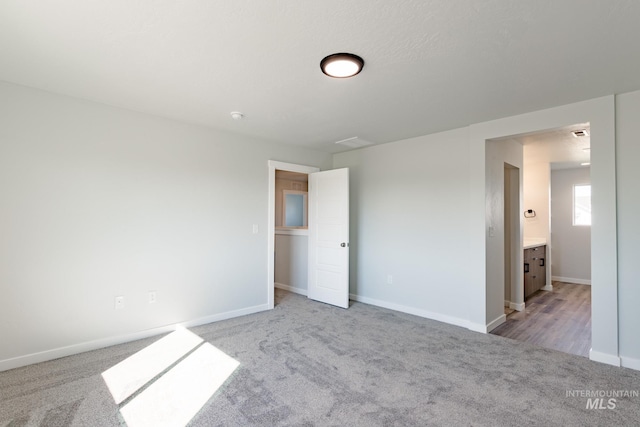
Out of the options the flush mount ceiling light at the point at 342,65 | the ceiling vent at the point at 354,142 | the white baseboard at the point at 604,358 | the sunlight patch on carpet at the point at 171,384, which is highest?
the flush mount ceiling light at the point at 342,65

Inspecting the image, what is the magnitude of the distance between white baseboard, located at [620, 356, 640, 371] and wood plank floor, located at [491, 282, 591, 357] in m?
0.26

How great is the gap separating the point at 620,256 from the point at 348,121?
2815 millimetres

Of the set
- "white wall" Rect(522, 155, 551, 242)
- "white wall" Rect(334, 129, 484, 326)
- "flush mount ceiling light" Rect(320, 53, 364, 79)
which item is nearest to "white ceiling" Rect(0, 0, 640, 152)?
"flush mount ceiling light" Rect(320, 53, 364, 79)

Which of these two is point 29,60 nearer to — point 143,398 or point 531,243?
point 143,398

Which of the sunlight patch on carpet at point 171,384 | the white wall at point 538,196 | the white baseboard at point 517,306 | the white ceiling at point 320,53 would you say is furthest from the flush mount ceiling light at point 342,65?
the white wall at point 538,196

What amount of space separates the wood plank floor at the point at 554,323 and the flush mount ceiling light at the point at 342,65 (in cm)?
319

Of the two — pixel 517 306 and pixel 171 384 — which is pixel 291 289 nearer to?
pixel 171 384

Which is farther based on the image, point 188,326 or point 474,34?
point 188,326

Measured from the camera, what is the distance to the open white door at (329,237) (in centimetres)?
443

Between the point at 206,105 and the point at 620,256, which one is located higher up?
the point at 206,105

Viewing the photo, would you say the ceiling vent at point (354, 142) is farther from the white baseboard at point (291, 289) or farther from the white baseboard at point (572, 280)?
the white baseboard at point (572, 280)

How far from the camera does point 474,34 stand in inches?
73.0

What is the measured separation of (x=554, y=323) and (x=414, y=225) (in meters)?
2.05

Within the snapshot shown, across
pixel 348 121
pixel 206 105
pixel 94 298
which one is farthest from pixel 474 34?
pixel 94 298
